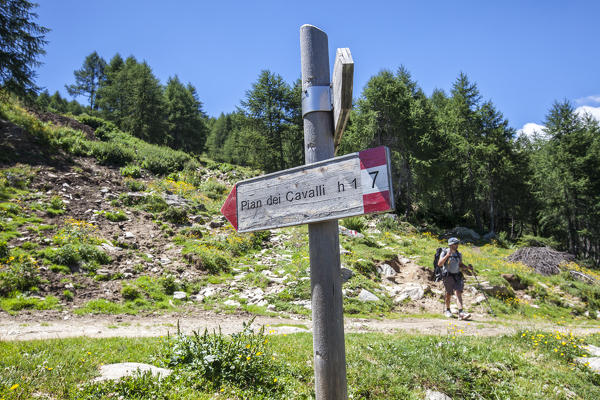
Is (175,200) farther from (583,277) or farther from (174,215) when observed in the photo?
(583,277)

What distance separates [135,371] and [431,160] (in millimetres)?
28137

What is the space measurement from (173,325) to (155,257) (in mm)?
4524

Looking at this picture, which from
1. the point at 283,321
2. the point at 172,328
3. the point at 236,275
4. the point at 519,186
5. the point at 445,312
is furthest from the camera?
the point at 519,186

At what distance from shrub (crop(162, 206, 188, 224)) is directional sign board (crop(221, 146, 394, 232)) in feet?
38.3

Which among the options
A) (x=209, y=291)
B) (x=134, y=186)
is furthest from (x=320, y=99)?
(x=134, y=186)

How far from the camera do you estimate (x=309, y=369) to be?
4.07 metres

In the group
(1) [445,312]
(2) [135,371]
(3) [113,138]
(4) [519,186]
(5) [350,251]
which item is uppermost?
(3) [113,138]

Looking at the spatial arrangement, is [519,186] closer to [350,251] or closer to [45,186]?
[350,251]

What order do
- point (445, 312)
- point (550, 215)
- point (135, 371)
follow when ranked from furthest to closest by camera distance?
point (550, 215) < point (445, 312) < point (135, 371)

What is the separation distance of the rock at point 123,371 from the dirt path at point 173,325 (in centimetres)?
182

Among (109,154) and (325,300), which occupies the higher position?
(109,154)

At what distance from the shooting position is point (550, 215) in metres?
30.3

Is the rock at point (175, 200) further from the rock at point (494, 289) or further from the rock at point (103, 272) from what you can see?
the rock at point (494, 289)

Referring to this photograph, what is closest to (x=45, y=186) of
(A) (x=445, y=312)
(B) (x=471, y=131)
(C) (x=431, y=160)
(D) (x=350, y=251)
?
(D) (x=350, y=251)
